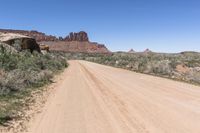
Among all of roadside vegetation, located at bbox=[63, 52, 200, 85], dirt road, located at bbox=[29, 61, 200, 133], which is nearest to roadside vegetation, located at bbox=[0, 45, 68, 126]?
dirt road, located at bbox=[29, 61, 200, 133]

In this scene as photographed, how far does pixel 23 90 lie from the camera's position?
654 inches

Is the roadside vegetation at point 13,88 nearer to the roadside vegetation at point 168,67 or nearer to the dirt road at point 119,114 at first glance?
the dirt road at point 119,114

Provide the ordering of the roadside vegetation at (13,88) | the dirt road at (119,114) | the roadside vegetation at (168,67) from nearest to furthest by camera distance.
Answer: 1. the dirt road at (119,114)
2. the roadside vegetation at (13,88)
3. the roadside vegetation at (168,67)

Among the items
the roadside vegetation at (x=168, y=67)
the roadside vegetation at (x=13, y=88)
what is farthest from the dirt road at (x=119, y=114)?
the roadside vegetation at (x=168, y=67)

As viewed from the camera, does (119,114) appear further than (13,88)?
No

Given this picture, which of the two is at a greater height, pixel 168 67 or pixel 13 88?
pixel 13 88

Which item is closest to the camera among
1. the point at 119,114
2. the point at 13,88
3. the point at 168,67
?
the point at 119,114

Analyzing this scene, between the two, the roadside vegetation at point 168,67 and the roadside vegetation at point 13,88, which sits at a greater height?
the roadside vegetation at point 13,88

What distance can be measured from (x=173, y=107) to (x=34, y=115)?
5413 millimetres

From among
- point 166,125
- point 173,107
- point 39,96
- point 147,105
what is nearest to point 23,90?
point 39,96

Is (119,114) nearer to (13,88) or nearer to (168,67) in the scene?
(13,88)

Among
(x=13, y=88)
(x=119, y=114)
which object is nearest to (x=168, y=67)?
(x=13, y=88)

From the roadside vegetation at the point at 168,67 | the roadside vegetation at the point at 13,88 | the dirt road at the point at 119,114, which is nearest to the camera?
the dirt road at the point at 119,114

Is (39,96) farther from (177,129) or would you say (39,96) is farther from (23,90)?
(177,129)
